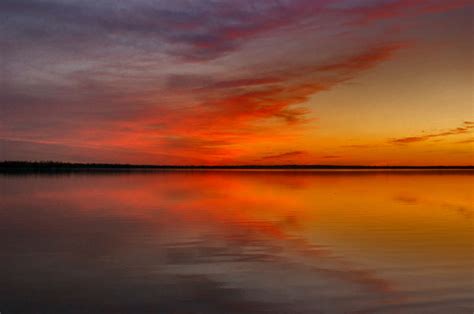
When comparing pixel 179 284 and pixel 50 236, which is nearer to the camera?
pixel 179 284

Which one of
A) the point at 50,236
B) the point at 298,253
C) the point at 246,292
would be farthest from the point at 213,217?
the point at 246,292

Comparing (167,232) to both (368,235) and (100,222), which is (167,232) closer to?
(100,222)

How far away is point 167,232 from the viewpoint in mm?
20797

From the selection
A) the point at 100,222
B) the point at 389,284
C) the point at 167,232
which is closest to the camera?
the point at 389,284

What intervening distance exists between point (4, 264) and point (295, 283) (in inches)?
342

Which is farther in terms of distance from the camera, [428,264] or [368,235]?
[368,235]

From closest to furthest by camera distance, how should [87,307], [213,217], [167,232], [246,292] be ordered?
[87,307], [246,292], [167,232], [213,217]

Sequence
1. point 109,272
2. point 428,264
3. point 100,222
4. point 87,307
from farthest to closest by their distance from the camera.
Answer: point 100,222 < point 428,264 < point 109,272 < point 87,307

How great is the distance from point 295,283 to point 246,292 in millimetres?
1473

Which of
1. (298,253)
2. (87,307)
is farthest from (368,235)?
(87,307)

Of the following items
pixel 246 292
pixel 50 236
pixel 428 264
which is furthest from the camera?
pixel 50 236

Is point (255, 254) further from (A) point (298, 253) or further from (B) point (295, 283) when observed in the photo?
(B) point (295, 283)

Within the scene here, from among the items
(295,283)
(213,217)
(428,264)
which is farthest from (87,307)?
(213,217)

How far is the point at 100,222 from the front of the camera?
24.1 metres
